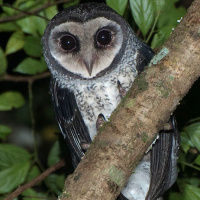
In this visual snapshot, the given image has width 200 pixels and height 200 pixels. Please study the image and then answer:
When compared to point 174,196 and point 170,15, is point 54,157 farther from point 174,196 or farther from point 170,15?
point 170,15

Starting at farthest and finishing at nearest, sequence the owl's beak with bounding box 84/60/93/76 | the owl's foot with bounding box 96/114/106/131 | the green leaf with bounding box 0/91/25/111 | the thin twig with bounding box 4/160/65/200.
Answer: the green leaf with bounding box 0/91/25/111 → the thin twig with bounding box 4/160/65/200 → the owl's beak with bounding box 84/60/93/76 → the owl's foot with bounding box 96/114/106/131

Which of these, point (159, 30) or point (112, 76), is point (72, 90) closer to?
point (112, 76)

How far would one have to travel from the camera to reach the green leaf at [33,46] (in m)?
3.14

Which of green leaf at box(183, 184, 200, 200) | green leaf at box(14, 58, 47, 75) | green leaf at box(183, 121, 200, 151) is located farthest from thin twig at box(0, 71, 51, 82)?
green leaf at box(183, 184, 200, 200)

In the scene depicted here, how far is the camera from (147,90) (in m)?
2.05

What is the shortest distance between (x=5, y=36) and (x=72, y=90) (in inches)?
63.6

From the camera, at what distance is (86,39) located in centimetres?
283

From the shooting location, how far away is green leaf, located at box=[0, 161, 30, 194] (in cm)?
284

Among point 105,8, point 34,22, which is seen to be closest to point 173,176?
point 105,8

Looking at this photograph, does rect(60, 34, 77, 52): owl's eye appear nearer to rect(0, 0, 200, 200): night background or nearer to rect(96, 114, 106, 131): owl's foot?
rect(0, 0, 200, 200): night background

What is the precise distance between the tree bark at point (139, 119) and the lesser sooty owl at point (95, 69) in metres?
0.77

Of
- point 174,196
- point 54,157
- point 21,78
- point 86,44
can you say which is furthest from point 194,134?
point 21,78

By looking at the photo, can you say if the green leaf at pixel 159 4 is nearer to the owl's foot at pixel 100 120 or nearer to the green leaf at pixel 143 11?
the green leaf at pixel 143 11

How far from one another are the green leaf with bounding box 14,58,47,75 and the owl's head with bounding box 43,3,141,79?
0.33 meters
